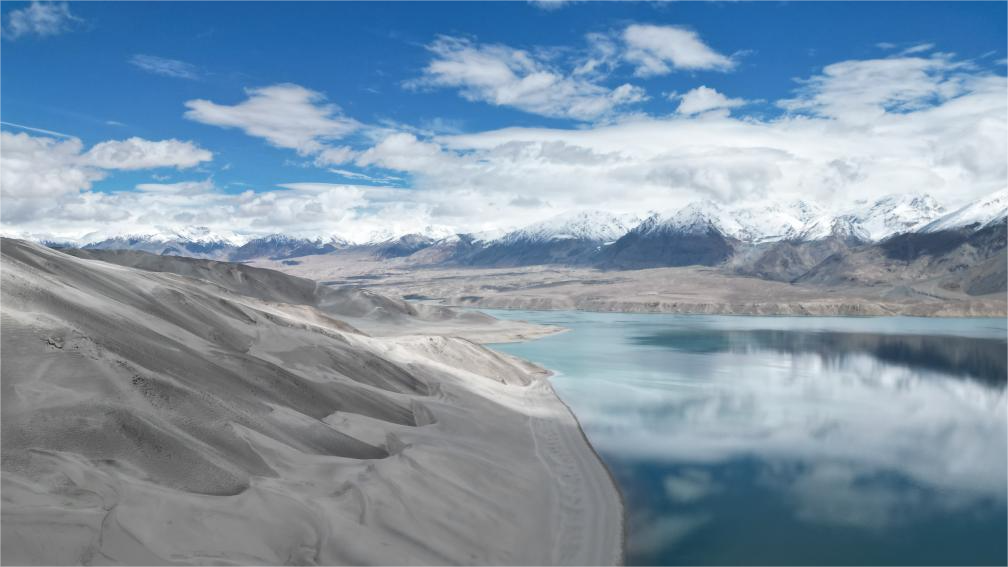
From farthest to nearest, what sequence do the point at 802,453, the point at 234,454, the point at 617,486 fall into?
the point at 802,453
the point at 617,486
the point at 234,454

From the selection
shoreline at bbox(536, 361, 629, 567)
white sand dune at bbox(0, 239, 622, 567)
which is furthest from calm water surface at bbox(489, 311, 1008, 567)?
white sand dune at bbox(0, 239, 622, 567)

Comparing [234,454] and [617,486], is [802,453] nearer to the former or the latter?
[617,486]

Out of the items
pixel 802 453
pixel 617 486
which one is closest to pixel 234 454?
pixel 617 486

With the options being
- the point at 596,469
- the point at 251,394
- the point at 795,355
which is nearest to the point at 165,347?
the point at 251,394

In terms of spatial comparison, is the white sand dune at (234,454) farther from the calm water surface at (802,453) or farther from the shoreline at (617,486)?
the calm water surface at (802,453)

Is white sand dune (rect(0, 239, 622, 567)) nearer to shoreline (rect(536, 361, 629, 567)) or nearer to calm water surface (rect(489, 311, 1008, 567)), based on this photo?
shoreline (rect(536, 361, 629, 567))

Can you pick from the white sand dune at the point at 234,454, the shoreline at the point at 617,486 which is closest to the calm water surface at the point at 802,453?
Answer: the shoreline at the point at 617,486
